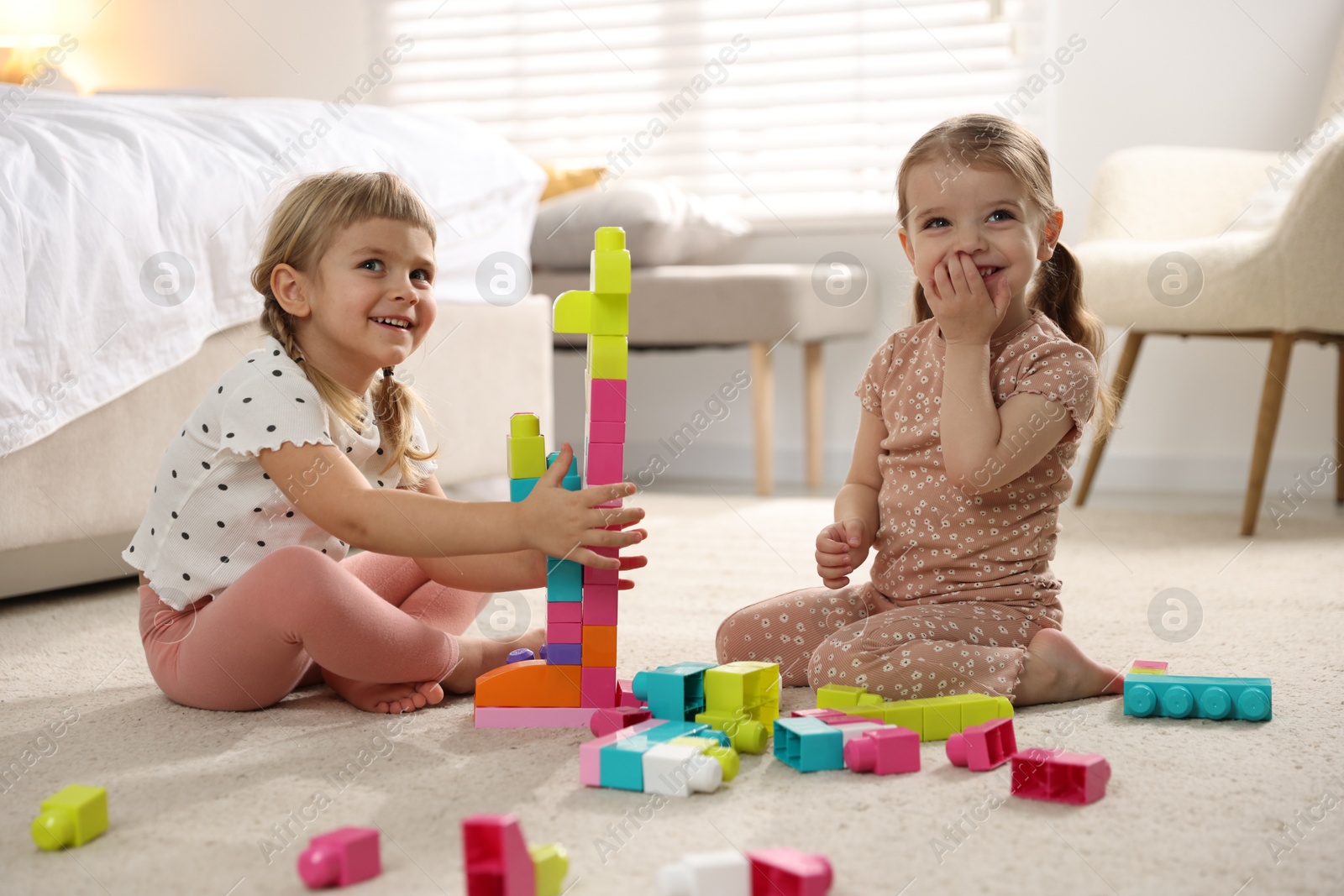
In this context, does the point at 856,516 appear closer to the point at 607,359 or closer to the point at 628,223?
the point at 607,359

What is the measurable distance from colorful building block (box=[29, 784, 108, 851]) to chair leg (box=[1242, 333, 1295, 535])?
5.45ft

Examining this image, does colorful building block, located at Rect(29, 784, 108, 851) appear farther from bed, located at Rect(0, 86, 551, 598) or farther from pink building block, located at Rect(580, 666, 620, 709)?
bed, located at Rect(0, 86, 551, 598)

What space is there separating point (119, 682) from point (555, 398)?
1.86 m

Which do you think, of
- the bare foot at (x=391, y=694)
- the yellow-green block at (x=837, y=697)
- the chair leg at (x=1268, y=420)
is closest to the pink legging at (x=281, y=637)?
the bare foot at (x=391, y=694)

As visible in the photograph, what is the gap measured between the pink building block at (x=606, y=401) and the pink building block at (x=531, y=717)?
0.79 ft

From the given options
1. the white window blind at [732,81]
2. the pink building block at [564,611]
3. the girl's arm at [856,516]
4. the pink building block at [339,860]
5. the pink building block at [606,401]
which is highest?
the white window blind at [732,81]

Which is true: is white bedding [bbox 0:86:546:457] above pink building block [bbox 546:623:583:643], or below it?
above

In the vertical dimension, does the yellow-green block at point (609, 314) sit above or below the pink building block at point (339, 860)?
above

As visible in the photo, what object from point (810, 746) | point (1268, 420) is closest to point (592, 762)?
point (810, 746)

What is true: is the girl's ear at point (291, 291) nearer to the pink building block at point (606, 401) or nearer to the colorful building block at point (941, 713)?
the pink building block at point (606, 401)

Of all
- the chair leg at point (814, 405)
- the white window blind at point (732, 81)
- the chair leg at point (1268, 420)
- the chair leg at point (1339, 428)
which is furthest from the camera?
the white window blind at point (732, 81)

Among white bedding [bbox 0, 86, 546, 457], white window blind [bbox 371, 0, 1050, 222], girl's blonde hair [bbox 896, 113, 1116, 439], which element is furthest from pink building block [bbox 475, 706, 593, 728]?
white window blind [bbox 371, 0, 1050, 222]

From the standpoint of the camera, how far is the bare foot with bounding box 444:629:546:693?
106 cm

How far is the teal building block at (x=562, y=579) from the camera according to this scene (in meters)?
0.94
